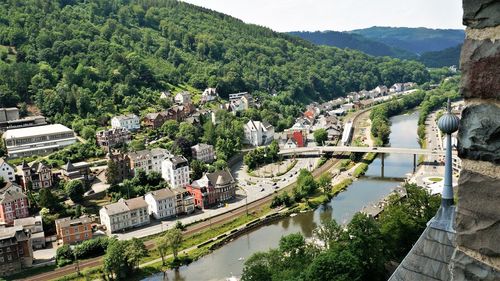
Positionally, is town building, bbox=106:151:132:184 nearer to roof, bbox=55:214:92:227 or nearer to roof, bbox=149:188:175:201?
roof, bbox=149:188:175:201

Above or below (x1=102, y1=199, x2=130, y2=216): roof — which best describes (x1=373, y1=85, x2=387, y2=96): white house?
above

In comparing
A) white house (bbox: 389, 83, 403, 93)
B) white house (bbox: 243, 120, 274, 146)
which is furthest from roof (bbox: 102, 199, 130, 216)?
white house (bbox: 389, 83, 403, 93)

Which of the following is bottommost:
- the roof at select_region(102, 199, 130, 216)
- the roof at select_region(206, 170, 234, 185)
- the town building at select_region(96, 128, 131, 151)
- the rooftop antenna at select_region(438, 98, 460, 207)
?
the roof at select_region(102, 199, 130, 216)

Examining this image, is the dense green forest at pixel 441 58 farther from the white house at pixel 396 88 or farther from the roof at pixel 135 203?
the roof at pixel 135 203

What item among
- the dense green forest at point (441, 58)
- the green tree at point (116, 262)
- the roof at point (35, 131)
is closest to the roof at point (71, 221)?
the green tree at point (116, 262)

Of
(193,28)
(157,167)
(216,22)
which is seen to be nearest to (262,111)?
(157,167)

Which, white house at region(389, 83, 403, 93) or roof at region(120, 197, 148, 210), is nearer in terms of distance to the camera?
roof at region(120, 197, 148, 210)

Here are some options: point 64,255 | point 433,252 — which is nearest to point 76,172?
point 64,255

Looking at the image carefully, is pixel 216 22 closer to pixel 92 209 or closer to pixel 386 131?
pixel 386 131
